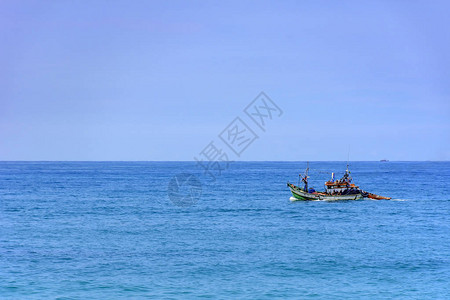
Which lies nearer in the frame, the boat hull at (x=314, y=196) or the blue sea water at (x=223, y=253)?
the blue sea water at (x=223, y=253)

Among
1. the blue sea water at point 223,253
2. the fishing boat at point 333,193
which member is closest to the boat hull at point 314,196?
the fishing boat at point 333,193

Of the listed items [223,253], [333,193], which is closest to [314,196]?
[333,193]

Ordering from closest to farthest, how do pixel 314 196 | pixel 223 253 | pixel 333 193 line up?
pixel 223 253 → pixel 314 196 → pixel 333 193

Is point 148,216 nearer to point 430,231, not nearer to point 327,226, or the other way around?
point 327,226

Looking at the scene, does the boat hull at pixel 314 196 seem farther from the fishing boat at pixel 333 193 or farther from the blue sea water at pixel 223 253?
the blue sea water at pixel 223 253

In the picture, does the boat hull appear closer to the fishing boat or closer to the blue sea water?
the fishing boat

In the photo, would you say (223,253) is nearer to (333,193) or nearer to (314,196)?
(314,196)

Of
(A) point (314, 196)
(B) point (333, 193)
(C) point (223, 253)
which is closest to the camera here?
(C) point (223, 253)

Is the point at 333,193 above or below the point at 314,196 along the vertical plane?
above

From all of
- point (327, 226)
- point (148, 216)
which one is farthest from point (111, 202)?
point (327, 226)

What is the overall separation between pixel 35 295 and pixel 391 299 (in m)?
20.0

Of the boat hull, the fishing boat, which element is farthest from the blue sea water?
the fishing boat

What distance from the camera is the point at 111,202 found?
238ft

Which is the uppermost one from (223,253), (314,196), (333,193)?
(333,193)
